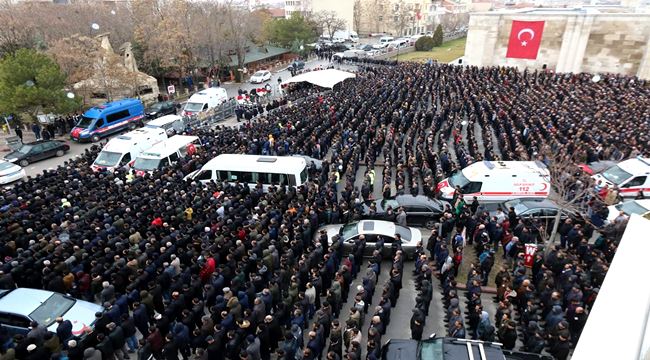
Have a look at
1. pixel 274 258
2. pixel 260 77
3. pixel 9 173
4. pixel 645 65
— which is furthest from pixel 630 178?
pixel 260 77

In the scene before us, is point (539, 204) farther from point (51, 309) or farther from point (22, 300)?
point (22, 300)

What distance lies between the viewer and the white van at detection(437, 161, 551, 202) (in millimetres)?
14633

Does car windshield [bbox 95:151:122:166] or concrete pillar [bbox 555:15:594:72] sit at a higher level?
concrete pillar [bbox 555:15:594:72]

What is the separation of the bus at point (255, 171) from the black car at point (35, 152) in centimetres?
1190

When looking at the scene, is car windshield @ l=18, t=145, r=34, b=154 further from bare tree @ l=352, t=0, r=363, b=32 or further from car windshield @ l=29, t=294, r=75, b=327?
bare tree @ l=352, t=0, r=363, b=32

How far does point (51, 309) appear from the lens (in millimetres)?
9211

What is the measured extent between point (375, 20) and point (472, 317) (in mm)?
92104

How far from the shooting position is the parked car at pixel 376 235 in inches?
475

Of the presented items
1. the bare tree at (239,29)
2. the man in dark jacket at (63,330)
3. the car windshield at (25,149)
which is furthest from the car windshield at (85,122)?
the bare tree at (239,29)

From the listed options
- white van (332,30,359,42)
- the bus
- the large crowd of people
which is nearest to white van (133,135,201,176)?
the large crowd of people

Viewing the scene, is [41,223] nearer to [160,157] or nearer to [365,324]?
[160,157]

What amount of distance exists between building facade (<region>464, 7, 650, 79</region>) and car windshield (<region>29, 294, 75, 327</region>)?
41.2 meters

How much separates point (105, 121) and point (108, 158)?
27.5 feet

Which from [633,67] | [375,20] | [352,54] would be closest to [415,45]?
[352,54]
